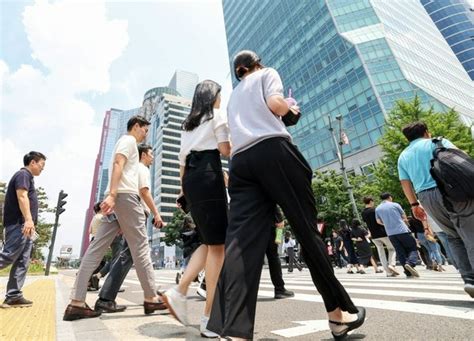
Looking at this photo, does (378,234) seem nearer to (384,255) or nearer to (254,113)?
(384,255)

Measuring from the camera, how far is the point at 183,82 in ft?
512

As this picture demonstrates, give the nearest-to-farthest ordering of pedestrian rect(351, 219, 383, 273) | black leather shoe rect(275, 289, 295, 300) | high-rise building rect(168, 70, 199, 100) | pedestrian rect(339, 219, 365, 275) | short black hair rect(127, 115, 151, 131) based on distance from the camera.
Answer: short black hair rect(127, 115, 151, 131)
black leather shoe rect(275, 289, 295, 300)
pedestrian rect(351, 219, 383, 273)
pedestrian rect(339, 219, 365, 275)
high-rise building rect(168, 70, 199, 100)

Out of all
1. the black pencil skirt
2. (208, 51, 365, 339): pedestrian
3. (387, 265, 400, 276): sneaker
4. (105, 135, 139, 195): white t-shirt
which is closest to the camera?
(208, 51, 365, 339): pedestrian

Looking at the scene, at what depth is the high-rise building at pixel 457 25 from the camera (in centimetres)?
7144

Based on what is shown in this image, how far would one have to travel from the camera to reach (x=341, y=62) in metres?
42.1

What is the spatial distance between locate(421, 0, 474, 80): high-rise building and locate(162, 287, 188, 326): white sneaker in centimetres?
8732

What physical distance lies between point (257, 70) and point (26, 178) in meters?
3.62

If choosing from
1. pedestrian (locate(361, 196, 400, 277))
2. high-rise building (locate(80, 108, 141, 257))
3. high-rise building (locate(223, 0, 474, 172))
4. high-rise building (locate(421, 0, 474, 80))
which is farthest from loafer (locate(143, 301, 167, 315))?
high-rise building (locate(80, 108, 141, 257))

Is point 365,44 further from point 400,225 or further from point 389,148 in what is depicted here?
point 400,225

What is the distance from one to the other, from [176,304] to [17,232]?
113 inches

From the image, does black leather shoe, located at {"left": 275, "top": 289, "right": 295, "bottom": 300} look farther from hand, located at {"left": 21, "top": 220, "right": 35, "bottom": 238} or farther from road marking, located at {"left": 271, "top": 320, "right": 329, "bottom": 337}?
hand, located at {"left": 21, "top": 220, "right": 35, "bottom": 238}

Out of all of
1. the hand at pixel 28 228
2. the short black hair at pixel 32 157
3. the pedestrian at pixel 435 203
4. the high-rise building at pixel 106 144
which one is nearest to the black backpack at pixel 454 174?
the pedestrian at pixel 435 203

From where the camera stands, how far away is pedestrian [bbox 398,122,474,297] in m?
2.71

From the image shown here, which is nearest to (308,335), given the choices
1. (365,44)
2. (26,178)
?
(26,178)
